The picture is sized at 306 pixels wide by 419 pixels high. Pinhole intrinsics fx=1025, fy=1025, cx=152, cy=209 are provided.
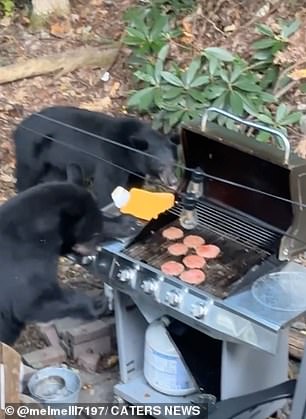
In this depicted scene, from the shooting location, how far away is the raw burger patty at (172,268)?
14.3 feet

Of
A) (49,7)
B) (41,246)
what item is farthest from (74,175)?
(49,7)

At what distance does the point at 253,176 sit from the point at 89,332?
1.24 metres

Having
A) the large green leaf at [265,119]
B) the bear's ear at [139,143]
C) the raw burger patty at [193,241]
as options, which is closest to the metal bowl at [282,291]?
the raw burger patty at [193,241]

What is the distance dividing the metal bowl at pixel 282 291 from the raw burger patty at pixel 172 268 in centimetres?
33

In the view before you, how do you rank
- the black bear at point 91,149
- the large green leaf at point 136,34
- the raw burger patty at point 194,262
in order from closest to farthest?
the raw burger patty at point 194,262, the black bear at point 91,149, the large green leaf at point 136,34

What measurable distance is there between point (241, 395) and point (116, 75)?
14.1 feet

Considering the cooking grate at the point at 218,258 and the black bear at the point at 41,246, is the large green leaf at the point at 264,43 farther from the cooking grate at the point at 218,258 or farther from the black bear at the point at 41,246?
the cooking grate at the point at 218,258

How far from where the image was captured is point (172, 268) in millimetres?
4395

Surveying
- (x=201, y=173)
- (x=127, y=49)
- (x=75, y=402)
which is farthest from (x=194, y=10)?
(x=75, y=402)

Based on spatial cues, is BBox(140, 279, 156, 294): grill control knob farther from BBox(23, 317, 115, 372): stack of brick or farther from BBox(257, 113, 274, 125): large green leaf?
BBox(257, 113, 274, 125): large green leaf

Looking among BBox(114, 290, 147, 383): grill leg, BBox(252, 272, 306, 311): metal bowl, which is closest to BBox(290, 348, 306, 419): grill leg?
BBox(252, 272, 306, 311): metal bowl

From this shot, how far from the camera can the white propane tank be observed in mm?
4488

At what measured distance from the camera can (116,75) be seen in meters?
8.15

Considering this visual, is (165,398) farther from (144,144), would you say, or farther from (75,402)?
(144,144)
